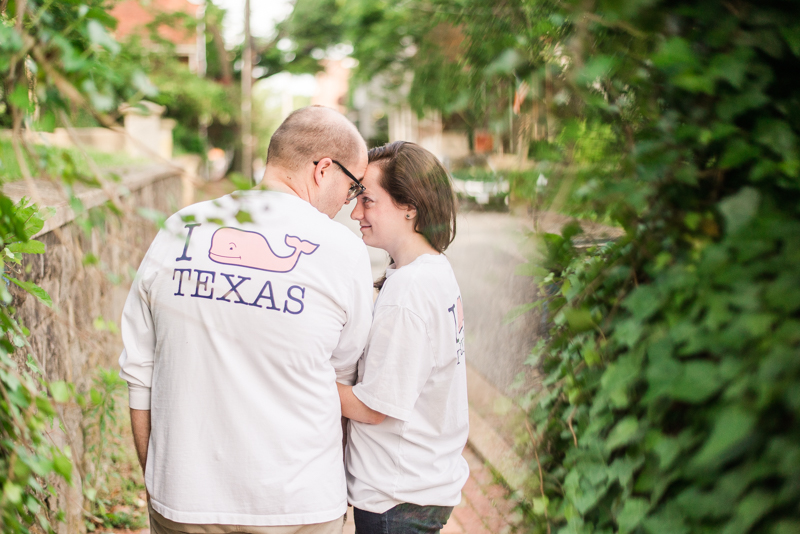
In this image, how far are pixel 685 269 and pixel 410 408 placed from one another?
1.03 m

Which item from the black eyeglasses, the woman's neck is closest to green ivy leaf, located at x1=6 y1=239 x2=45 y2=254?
Answer: the black eyeglasses

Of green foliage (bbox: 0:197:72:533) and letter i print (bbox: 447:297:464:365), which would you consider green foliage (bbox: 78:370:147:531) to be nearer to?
green foliage (bbox: 0:197:72:533)

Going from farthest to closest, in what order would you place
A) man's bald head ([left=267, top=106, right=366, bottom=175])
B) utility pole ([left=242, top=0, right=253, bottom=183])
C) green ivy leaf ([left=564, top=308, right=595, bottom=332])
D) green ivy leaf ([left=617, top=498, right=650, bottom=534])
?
utility pole ([left=242, top=0, right=253, bottom=183]) < man's bald head ([left=267, top=106, right=366, bottom=175]) < green ivy leaf ([left=564, top=308, right=595, bottom=332]) < green ivy leaf ([left=617, top=498, right=650, bottom=534])

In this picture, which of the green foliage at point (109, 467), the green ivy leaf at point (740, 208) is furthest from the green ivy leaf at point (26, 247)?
the green ivy leaf at point (740, 208)

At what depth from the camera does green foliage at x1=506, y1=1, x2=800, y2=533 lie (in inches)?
32.2

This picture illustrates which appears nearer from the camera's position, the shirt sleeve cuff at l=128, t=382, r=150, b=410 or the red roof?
the shirt sleeve cuff at l=128, t=382, r=150, b=410

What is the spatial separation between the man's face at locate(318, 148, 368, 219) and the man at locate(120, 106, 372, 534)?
14.4 inches

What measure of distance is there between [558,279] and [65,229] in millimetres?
3108

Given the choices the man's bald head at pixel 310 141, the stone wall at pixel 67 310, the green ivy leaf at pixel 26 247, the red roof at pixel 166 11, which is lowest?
the stone wall at pixel 67 310

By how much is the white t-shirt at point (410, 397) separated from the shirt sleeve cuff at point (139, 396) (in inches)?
24.8

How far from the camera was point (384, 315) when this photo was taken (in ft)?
6.15

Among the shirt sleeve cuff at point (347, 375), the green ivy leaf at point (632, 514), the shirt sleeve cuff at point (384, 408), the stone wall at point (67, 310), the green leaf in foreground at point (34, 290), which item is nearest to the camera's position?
the green ivy leaf at point (632, 514)

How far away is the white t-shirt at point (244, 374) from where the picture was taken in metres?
1.69

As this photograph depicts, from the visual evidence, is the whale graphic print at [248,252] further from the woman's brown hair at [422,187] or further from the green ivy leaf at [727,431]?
the green ivy leaf at [727,431]
